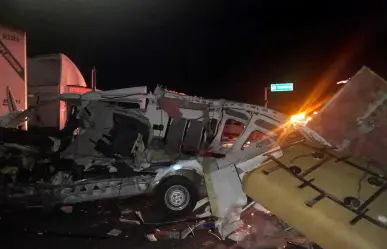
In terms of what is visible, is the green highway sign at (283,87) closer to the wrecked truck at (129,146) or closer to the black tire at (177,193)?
the wrecked truck at (129,146)

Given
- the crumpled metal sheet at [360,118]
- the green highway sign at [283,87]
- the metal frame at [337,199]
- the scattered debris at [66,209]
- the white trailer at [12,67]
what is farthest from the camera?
the green highway sign at [283,87]

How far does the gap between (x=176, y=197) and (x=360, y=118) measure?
461cm

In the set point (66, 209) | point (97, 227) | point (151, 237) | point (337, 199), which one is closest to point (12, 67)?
point (66, 209)

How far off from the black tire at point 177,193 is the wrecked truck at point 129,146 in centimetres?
2

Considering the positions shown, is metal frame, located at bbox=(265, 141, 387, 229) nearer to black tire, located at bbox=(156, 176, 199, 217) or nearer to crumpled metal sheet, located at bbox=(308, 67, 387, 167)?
crumpled metal sheet, located at bbox=(308, 67, 387, 167)

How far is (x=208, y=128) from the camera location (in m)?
8.46

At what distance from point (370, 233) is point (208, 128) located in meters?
5.17

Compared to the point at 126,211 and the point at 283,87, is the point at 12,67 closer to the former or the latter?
the point at 126,211

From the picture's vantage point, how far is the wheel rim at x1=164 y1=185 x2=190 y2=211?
8172mm

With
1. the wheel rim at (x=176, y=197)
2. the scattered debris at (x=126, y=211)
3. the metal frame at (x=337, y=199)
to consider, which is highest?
the metal frame at (x=337, y=199)

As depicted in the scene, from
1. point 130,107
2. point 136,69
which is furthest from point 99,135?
point 136,69

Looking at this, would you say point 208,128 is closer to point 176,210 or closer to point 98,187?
point 176,210

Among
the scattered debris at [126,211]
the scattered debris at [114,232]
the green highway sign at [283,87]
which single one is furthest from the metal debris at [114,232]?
the green highway sign at [283,87]

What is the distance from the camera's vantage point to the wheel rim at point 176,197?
8.17m
